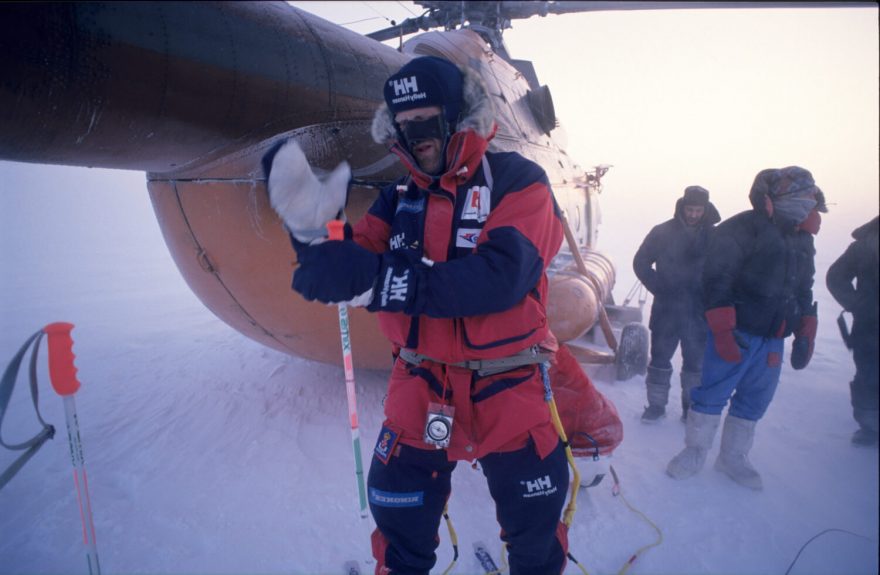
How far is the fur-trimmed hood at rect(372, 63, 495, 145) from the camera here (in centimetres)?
157

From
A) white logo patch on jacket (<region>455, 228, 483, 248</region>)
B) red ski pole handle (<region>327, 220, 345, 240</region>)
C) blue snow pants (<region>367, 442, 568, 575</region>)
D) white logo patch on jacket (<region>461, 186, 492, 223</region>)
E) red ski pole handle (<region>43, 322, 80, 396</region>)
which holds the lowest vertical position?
blue snow pants (<region>367, 442, 568, 575</region>)

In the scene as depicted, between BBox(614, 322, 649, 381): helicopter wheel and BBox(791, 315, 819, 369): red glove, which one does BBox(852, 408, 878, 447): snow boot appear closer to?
BBox(791, 315, 819, 369): red glove

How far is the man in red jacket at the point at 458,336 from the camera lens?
1528mm

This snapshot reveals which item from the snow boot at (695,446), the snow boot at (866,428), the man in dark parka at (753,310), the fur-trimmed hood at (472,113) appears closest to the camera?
the snow boot at (866,428)

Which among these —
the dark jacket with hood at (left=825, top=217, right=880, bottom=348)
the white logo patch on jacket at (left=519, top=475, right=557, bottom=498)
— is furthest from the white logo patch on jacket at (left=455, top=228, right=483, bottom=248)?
the dark jacket with hood at (left=825, top=217, right=880, bottom=348)

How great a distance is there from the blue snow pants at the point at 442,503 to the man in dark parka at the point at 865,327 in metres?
0.96

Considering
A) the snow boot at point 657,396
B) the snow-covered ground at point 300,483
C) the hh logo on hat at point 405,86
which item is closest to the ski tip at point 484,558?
the snow-covered ground at point 300,483

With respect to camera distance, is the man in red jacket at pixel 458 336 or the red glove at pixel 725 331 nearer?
the man in red jacket at pixel 458 336

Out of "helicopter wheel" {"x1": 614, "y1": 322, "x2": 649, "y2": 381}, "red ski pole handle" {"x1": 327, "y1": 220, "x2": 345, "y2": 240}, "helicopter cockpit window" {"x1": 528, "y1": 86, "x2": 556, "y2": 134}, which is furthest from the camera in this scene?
"helicopter cockpit window" {"x1": 528, "y1": 86, "x2": 556, "y2": 134}

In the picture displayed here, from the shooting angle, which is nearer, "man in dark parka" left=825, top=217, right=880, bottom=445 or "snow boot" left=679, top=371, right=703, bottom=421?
"man in dark parka" left=825, top=217, right=880, bottom=445

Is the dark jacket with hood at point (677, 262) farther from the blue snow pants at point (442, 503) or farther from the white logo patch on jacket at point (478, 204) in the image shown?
the white logo patch on jacket at point (478, 204)

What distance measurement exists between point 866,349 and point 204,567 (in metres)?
2.94

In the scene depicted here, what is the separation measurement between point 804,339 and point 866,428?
1544 mm

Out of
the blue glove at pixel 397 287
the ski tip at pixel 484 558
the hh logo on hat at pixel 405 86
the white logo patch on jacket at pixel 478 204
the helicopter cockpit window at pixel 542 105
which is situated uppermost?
the helicopter cockpit window at pixel 542 105
